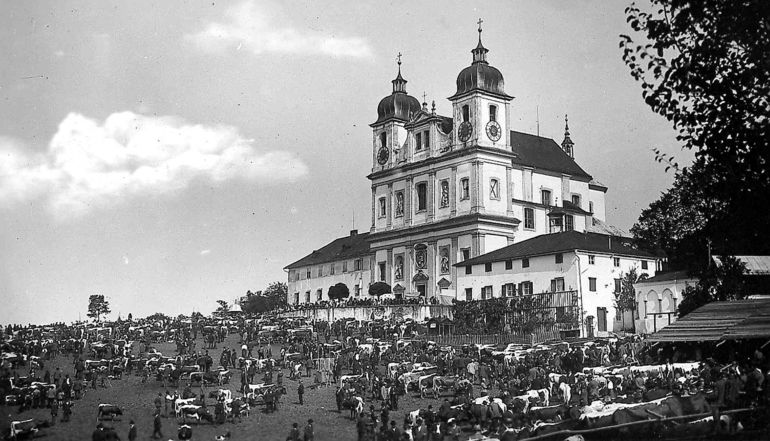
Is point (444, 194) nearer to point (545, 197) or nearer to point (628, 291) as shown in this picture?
point (545, 197)

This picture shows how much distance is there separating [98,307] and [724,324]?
1459 inches

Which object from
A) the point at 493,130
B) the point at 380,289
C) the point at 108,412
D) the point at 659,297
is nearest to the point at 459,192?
the point at 493,130

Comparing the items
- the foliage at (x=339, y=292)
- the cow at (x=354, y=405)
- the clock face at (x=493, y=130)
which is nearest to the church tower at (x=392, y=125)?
the clock face at (x=493, y=130)

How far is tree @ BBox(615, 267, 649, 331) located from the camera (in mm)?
53219

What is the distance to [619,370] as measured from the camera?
30.0m

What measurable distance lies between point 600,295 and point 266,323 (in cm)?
2028

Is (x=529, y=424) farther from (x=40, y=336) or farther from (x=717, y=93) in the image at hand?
(x=40, y=336)

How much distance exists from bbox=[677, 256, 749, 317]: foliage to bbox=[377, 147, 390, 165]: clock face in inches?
1569

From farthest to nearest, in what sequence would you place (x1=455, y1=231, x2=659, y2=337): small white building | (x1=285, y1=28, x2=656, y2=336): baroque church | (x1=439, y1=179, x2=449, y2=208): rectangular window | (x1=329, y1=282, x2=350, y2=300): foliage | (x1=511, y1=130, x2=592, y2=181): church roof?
(x1=329, y1=282, x2=350, y2=300): foliage
(x1=511, y1=130, x2=592, y2=181): church roof
(x1=439, y1=179, x2=449, y2=208): rectangular window
(x1=285, y1=28, x2=656, y2=336): baroque church
(x1=455, y1=231, x2=659, y2=337): small white building

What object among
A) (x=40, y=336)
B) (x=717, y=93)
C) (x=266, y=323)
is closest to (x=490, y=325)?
(x=266, y=323)

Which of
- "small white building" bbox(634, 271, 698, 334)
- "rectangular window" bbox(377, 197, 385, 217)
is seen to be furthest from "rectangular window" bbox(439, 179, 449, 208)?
"small white building" bbox(634, 271, 698, 334)

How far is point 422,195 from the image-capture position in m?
73.6

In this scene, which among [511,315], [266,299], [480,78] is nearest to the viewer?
[511,315]

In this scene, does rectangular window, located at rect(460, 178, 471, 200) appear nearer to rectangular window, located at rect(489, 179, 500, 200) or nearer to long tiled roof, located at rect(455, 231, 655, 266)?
rectangular window, located at rect(489, 179, 500, 200)
